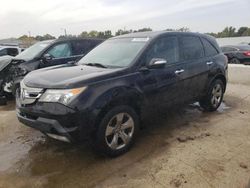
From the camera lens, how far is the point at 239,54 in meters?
16.5

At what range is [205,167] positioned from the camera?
3.85 meters

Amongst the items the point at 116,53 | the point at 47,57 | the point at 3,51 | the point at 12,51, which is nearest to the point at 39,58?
the point at 47,57

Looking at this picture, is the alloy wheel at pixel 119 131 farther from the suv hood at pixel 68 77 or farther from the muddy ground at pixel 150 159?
the suv hood at pixel 68 77

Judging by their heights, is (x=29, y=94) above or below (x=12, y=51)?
above

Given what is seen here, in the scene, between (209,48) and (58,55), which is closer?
(209,48)

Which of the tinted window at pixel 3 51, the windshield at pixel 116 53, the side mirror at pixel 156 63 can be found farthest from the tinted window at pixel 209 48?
the tinted window at pixel 3 51

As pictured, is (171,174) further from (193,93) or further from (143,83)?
(193,93)

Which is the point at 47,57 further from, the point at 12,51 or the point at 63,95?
the point at 12,51

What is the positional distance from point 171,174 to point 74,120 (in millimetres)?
1382

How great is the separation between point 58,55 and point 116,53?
402 centimetres

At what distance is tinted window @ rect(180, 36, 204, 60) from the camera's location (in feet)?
17.9

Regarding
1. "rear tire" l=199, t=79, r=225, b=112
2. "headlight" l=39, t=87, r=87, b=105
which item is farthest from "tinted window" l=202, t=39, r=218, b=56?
"headlight" l=39, t=87, r=87, b=105

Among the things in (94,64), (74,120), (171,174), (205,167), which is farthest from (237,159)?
(94,64)

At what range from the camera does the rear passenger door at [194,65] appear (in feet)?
17.8
